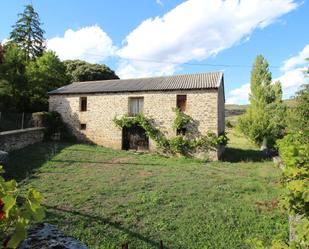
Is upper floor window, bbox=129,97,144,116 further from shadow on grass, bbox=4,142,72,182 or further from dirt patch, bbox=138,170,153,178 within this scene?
dirt patch, bbox=138,170,153,178

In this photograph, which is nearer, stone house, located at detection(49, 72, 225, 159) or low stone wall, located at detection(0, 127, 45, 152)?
low stone wall, located at detection(0, 127, 45, 152)

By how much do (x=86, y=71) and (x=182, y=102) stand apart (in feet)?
76.8

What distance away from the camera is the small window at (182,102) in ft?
58.5

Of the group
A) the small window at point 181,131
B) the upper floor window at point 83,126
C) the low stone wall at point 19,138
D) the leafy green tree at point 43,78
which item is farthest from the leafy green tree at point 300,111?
the leafy green tree at point 43,78

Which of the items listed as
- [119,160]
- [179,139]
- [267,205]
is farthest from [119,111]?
[267,205]

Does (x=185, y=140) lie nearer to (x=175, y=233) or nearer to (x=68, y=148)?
(x=68, y=148)

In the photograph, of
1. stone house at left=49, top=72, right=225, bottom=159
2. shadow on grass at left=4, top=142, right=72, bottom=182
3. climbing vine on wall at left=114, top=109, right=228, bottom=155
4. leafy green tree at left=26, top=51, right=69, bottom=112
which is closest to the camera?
shadow on grass at left=4, top=142, right=72, bottom=182

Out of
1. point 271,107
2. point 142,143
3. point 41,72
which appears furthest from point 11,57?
point 271,107

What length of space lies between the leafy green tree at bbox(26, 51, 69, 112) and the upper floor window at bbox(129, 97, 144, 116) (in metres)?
8.90

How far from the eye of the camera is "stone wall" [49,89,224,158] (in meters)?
17.2

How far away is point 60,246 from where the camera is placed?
96.6 inches

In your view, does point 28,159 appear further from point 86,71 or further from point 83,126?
point 86,71

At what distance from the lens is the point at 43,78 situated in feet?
78.5

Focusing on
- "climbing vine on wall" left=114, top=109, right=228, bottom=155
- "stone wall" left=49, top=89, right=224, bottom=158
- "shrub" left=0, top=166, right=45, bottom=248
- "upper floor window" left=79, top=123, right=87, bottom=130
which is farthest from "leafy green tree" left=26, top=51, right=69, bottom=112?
"shrub" left=0, top=166, right=45, bottom=248
